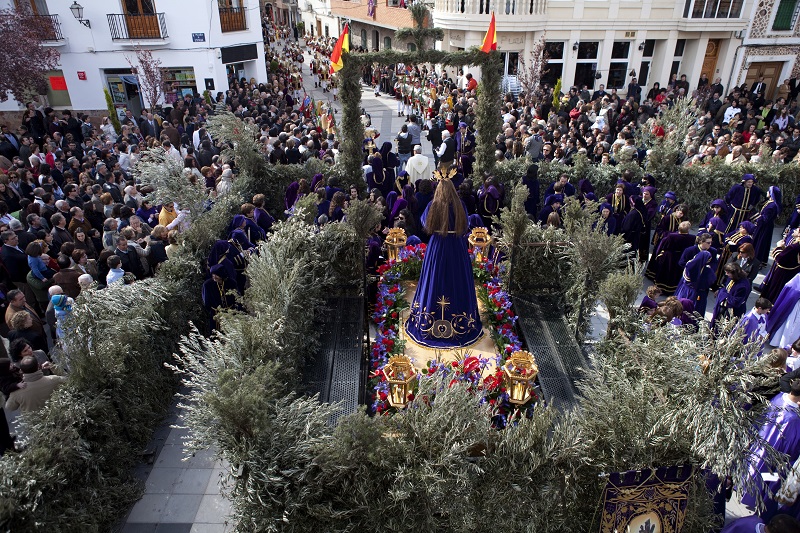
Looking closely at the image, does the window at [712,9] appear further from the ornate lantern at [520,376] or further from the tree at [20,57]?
the tree at [20,57]

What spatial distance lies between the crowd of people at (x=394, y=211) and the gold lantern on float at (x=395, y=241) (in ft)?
0.90

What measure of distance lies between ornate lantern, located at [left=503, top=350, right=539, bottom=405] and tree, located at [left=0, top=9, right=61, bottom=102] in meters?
18.0

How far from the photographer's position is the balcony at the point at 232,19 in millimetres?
21531

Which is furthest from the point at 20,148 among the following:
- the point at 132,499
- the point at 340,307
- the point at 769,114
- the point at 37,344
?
the point at 769,114

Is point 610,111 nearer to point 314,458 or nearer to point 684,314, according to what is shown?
point 684,314

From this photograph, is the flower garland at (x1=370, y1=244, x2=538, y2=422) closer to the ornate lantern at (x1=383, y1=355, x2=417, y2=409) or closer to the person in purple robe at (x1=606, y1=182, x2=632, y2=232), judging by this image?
the ornate lantern at (x1=383, y1=355, x2=417, y2=409)

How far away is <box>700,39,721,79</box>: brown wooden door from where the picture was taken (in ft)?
78.3

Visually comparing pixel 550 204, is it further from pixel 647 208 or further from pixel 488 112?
pixel 488 112

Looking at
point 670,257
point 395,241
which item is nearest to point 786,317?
point 670,257

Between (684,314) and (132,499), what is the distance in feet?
21.9

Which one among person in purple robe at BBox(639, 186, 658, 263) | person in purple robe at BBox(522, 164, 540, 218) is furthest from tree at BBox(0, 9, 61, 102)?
person in purple robe at BBox(639, 186, 658, 263)

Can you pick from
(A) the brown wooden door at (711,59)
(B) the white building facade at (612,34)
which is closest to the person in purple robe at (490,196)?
(B) the white building facade at (612,34)

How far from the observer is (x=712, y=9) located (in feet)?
73.0

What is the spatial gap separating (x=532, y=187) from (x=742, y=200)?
406cm
